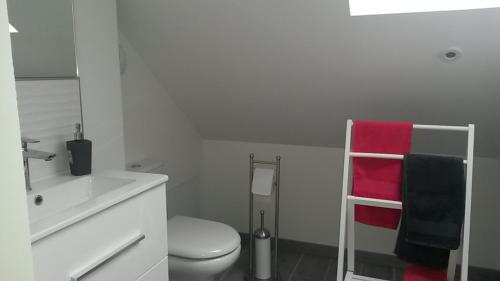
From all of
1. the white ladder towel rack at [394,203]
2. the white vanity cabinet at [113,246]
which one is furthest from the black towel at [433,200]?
the white vanity cabinet at [113,246]

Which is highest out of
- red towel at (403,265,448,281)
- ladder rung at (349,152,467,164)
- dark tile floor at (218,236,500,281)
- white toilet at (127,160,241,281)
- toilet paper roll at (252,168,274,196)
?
Result: ladder rung at (349,152,467,164)

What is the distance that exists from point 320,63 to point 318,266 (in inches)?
56.4

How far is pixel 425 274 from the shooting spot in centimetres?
190

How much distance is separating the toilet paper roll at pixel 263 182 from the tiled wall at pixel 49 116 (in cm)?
113

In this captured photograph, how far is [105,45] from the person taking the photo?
1872 mm

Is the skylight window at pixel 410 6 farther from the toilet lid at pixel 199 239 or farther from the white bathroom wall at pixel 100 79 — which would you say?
the toilet lid at pixel 199 239

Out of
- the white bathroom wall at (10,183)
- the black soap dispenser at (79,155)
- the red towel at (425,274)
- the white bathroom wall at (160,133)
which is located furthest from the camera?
the white bathroom wall at (160,133)

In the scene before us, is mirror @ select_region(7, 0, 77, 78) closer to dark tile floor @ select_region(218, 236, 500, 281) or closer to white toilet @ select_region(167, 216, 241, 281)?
white toilet @ select_region(167, 216, 241, 281)

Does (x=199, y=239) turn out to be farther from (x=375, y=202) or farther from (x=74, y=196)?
(x=375, y=202)

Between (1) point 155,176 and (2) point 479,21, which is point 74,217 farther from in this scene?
(2) point 479,21

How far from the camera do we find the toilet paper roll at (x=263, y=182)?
8.13 feet

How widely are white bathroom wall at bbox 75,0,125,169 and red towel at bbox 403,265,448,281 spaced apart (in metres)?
1.50

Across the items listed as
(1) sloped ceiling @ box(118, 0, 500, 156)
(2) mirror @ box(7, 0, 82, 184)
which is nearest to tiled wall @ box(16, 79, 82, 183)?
(2) mirror @ box(7, 0, 82, 184)

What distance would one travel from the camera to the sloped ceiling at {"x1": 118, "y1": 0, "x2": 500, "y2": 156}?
5.86 feet
